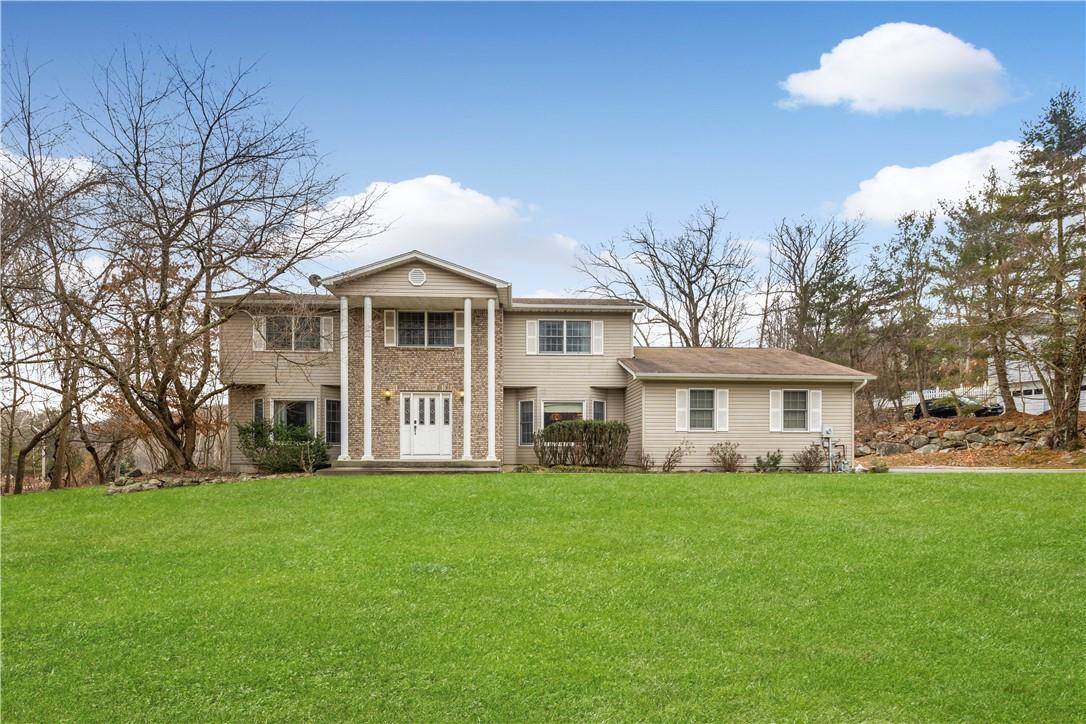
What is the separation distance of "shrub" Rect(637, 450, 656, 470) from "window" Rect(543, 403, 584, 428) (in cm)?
228

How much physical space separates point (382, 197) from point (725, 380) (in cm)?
1050

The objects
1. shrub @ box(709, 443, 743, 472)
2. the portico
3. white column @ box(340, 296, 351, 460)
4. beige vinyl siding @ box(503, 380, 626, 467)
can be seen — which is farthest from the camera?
beige vinyl siding @ box(503, 380, 626, 467)

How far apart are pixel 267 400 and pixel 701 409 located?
12072 millimetres

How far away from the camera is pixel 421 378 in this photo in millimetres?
20578

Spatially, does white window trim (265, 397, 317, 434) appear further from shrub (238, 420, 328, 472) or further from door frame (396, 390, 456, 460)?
door frame (396, 390, 456, 460)

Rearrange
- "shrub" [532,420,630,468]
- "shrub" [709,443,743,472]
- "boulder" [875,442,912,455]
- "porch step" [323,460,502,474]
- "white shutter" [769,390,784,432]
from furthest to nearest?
"boulder" [875,442,912,455] → "white shutter" [769,390,784,432] → "shrub" [709,443,743,472] → "shrub" [532,420,630,468] → "porch step" [323,460,502,474]

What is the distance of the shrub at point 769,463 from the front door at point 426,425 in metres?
8.38

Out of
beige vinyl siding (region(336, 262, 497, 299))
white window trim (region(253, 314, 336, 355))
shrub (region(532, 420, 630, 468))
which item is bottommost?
shrub (region(532, 420, 630, 468))

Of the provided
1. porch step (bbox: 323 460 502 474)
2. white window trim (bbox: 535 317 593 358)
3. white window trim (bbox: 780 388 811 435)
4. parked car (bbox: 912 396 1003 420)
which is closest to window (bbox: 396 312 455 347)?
white window trim (bbox: 535 317 593 358)

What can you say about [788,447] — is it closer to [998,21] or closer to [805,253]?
[998,21]

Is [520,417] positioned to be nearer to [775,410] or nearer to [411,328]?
[411,328]

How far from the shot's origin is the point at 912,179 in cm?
3319

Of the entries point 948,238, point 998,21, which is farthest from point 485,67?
point 948,238

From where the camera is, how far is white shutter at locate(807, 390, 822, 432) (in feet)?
71.7
